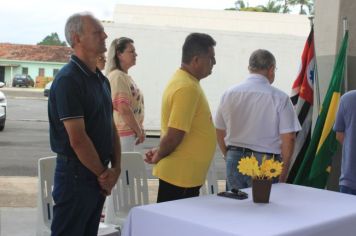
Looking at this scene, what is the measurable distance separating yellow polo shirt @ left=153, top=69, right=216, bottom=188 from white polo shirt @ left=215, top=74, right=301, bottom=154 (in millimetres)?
592

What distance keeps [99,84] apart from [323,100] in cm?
286

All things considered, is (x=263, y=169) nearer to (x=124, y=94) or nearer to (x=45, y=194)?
(x=45, y=194)

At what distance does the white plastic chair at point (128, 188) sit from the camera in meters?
3.86

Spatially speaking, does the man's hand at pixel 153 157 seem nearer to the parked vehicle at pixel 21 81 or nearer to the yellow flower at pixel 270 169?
the yellow flower at pixel 270 169

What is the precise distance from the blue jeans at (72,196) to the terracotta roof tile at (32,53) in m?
48.3

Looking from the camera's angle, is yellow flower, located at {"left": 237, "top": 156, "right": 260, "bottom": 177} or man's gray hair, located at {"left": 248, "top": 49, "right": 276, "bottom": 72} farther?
man's gray hair, located at {"left": 248, "top": 49, "right": 276, "bottom": 72}

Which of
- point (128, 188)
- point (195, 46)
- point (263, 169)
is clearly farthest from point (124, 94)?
point (263, 169)

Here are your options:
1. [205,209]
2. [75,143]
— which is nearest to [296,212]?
[205,209]

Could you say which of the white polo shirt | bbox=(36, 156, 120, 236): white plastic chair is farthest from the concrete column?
bbox=(36, 156, 120, 236): white plastic chair

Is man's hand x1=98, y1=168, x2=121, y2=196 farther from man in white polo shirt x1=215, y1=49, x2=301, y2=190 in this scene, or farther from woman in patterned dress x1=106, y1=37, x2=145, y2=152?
woman in patterned dress x1=106, y1=37, x2=145, y2=152

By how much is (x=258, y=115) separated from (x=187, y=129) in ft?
2.78

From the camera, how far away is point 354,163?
11.8 ft

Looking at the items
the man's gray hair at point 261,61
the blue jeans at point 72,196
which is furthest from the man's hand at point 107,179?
the man's gray hair at point 261,61

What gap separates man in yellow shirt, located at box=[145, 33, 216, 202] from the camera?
122 inches
